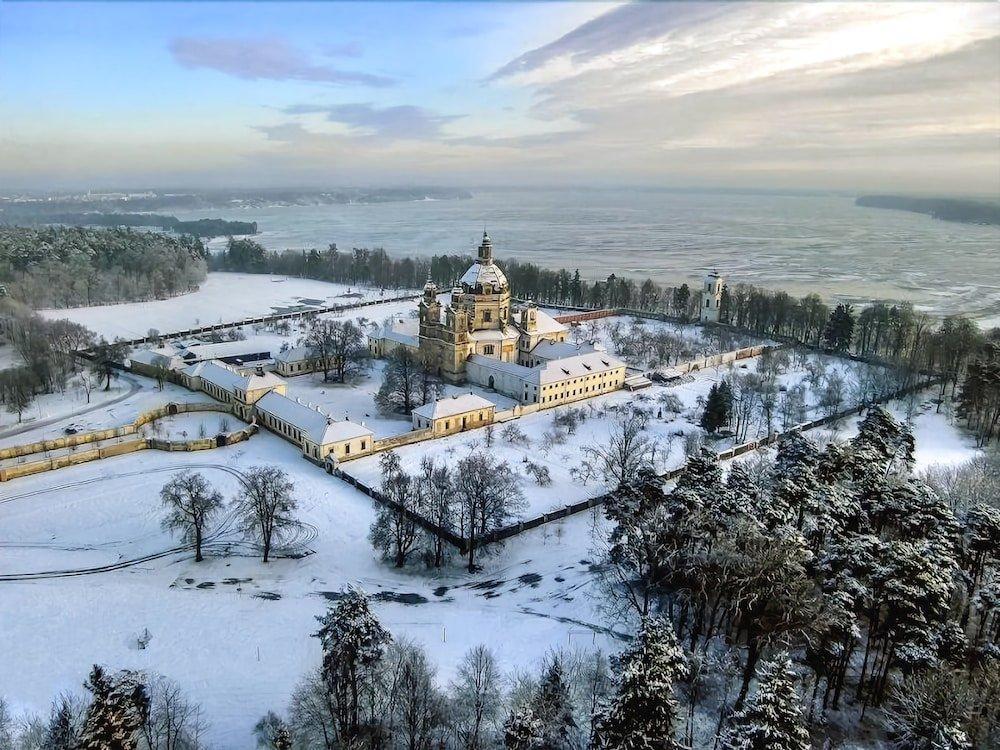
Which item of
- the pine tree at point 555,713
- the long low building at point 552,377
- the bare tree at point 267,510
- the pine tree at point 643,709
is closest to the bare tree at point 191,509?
the bare tree at point 267,510

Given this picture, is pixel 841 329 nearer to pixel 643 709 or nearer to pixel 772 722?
pixel 772 722

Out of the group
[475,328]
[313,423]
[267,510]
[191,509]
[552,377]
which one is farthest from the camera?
[475,328]

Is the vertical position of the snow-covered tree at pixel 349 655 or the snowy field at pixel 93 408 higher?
the snow-covered tree at pixel 349 655

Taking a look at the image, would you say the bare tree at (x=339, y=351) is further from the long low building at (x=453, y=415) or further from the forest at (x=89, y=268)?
the forest at (x=89, y=268)

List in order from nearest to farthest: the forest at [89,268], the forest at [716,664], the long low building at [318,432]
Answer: the forest at [716,664] < the long low building at [318,432] < the forest at [89,268]

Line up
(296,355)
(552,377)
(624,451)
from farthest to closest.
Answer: (296,355)
(552,377)
(624,451)

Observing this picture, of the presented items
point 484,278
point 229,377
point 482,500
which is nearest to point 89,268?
point 229,377
